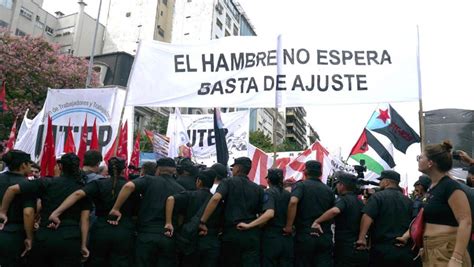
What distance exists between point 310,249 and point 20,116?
19899 mm

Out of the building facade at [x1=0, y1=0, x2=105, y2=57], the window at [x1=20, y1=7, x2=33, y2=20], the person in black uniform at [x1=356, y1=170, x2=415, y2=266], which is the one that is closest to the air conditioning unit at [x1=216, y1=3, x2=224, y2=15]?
the building facade at [x1=0, y1=0, x2=105, y2=57]

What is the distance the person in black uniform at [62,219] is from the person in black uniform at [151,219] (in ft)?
1.34

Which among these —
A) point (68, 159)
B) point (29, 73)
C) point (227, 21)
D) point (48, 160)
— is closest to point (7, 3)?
point (29, 73)

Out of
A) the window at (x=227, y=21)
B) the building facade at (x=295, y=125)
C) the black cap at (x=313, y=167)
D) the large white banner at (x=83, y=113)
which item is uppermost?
the window at (x=227, y=21)

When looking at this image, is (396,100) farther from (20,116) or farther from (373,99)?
(20,116)

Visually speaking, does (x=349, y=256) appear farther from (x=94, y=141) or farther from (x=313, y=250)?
(x=94, y=141)

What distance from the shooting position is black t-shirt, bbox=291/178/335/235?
555cm

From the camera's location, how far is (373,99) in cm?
724

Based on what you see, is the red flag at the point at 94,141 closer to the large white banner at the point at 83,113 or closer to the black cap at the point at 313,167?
the large white banner at the point at 83,113

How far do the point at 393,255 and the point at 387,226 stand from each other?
1.07ft

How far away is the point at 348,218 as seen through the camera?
5.62 m

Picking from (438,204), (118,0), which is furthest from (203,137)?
(118,0)

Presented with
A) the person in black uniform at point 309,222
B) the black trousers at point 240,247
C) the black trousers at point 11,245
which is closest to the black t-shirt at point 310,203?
the person in black uniform at point 309,222

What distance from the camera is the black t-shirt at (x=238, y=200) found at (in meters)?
5.34
